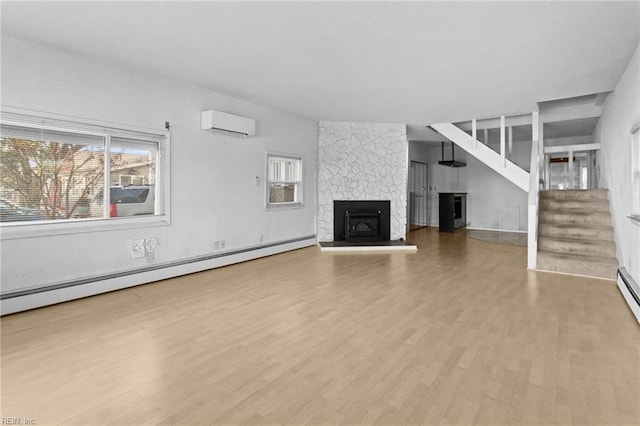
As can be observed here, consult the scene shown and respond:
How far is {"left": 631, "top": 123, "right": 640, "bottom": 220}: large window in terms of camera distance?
3563mm

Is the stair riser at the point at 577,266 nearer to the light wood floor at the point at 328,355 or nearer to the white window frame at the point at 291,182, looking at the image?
the light wood floor at the point at 328,355

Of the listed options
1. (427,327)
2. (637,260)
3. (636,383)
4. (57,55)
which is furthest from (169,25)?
(637,260)

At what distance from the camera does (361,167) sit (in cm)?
755

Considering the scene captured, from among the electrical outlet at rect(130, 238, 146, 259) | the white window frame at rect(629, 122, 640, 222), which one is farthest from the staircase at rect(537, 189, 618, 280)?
the electrical outlet at rect(130, 238, 146, 259)

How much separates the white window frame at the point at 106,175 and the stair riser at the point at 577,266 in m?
5.52

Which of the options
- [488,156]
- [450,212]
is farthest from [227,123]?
[450,212]

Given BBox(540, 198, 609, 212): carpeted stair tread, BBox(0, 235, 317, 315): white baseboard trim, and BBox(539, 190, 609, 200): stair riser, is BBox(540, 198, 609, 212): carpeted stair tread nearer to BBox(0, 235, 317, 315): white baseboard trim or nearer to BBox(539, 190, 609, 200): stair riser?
BBox(539, 190, 609, 200): stair riser

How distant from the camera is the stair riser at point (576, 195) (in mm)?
5910

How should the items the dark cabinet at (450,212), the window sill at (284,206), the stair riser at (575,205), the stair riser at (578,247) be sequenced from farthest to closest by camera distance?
the dark cabinet at (450,212) < the window sill at (284,206) < the stair riser at (575,205) < the stair riser at (578,247)

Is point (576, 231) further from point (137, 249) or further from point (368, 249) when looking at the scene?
point (137, 249)

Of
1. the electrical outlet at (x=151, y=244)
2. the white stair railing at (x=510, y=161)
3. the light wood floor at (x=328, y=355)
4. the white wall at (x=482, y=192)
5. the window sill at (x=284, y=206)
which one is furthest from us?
the white wall at (x=482, y=192)

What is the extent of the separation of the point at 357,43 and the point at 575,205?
5121mm

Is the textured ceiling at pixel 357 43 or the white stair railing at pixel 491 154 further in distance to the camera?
the white stair railing at pixel 491 154

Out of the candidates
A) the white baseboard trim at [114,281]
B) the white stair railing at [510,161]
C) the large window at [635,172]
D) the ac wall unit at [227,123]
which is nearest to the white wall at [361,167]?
the white stair railing at [510,161]
